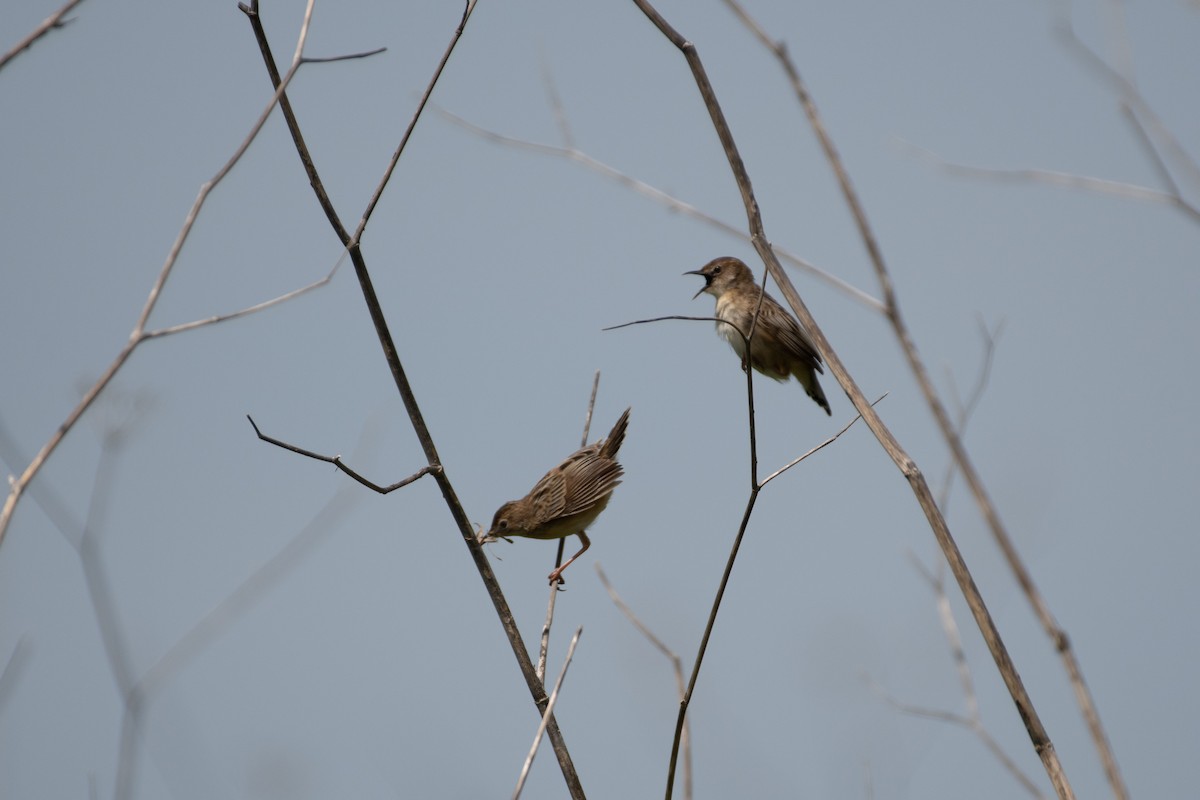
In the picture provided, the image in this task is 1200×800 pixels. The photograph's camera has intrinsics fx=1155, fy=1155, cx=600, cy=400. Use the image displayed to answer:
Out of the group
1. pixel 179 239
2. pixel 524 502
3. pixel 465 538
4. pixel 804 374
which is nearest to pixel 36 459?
pixel 179 239

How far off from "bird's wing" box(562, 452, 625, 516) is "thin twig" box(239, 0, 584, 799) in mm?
2452

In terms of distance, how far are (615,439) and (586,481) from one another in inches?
9.1

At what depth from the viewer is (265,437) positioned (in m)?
2.08

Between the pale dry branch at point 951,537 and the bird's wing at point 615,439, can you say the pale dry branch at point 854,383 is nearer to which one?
the pale dry branch at point 951,537

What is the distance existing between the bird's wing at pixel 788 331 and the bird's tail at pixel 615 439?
5.54ft

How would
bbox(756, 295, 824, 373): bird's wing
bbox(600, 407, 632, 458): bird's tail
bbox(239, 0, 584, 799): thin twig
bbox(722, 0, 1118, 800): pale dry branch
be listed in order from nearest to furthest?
bbox(722, 0, 1118, 800): pale dry branch
bbox(239, 0, 584, 799): thin twig
bbox(600, 407, 632, 458): bird's tail
bbox(756, 295, 824, 373): bird's wing

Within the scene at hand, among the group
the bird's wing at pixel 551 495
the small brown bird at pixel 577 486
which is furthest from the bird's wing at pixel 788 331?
the bird's wing at pixel 551 495

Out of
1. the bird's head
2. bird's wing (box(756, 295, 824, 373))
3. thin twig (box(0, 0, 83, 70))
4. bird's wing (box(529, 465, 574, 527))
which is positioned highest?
the bird's head

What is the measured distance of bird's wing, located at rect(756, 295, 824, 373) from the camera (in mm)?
6176

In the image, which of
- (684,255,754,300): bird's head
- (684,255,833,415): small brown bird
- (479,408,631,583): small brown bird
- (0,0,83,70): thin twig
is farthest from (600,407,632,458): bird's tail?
(0,0,83,70): thin twig

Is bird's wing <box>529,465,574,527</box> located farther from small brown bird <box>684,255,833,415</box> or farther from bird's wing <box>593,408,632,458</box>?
small brown bird <box>684,255,833,415</box>

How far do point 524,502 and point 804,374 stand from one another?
6.94 ft

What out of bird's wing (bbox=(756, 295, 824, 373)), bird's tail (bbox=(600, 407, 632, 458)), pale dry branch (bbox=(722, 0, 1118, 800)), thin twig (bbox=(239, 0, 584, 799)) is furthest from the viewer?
bird's wing (bbox=(756, 295, 824, 373))

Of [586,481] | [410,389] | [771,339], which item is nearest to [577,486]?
[586,481]
